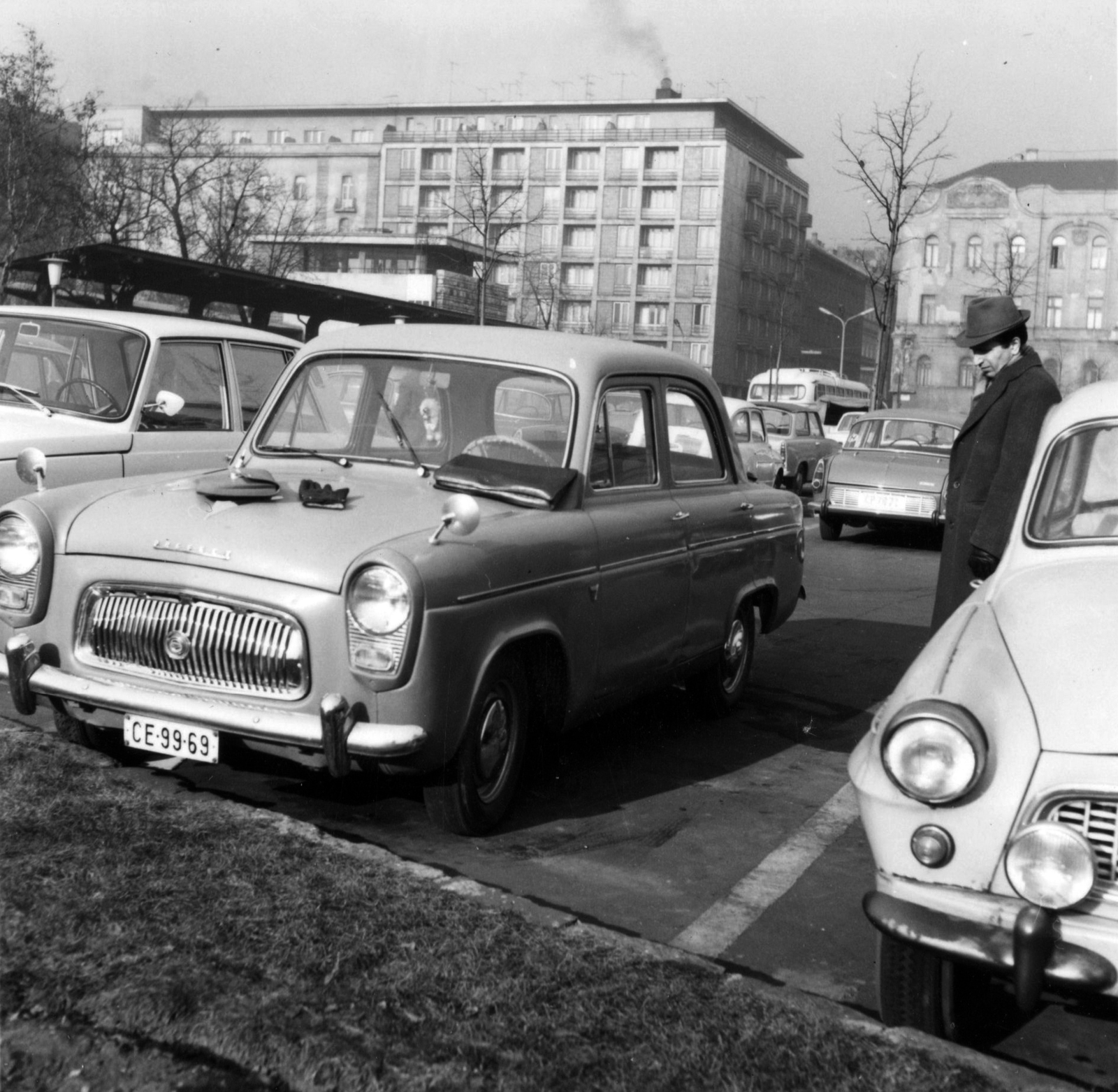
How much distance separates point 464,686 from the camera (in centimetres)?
459

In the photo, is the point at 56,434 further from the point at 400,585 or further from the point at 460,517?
the point at 400,585

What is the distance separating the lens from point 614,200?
331 feet

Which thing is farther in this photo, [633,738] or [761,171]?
[761,171]

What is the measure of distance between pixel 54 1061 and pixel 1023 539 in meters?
3.25

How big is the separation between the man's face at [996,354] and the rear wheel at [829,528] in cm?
1122

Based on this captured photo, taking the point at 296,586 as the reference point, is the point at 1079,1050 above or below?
below

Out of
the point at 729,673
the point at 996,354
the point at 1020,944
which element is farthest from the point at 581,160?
the point at 1020,944

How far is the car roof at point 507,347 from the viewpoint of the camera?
19.3 ft

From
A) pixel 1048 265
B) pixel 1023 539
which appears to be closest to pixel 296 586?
pixel 1023 539

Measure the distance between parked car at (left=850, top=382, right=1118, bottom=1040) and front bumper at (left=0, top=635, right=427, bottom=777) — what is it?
146 centimetres

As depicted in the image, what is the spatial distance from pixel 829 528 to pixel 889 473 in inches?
44.8

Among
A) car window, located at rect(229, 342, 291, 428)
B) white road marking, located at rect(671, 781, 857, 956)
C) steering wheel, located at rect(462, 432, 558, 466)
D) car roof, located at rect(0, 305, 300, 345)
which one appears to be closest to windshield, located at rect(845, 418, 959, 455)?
car window, located at rect(229, 342, 291, 428)

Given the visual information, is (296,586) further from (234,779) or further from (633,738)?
(633,738)

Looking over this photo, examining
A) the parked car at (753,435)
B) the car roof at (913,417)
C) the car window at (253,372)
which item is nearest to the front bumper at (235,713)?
the car window at (253,372)
